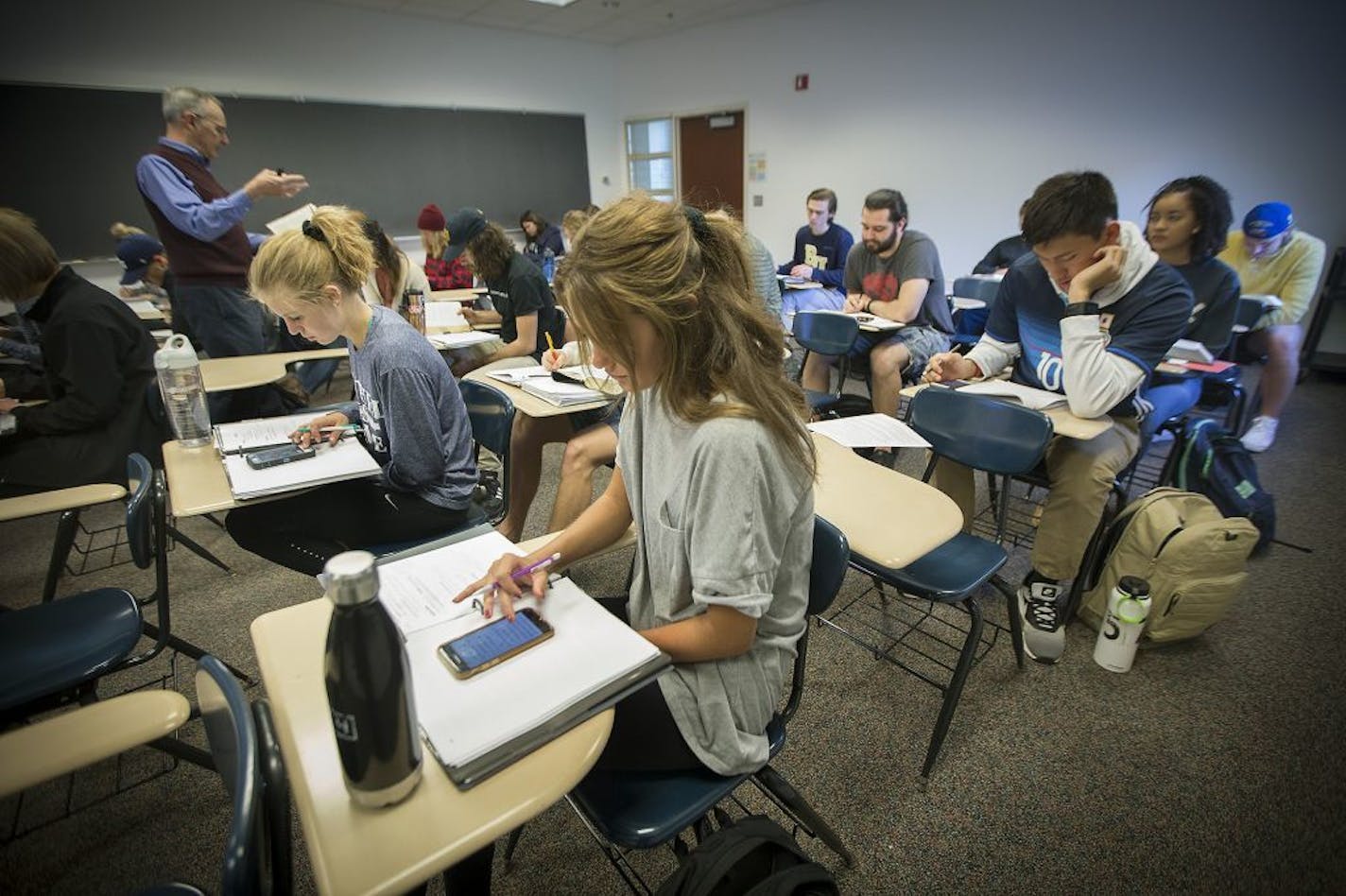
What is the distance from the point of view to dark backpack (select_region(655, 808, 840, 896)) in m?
0.76

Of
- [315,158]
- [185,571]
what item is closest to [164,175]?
[185,571]

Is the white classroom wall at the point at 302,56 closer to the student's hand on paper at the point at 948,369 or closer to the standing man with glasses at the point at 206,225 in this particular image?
the standing man with glasses at the point at 206,225

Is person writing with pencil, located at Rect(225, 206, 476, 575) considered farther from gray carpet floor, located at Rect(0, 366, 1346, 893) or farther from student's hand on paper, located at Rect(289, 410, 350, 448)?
gray carpet floor, located at Rect(0, 366, 1346, 893)

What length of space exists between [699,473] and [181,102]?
10.3ft

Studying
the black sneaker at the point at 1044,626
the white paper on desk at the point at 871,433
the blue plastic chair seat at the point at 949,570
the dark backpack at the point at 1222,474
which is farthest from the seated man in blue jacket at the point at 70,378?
the dark backpack at the point at 1222,474

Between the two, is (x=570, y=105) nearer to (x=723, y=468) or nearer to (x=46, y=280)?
(x=46, y=280)

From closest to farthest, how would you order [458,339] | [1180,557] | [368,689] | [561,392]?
[368,689] → [1180,557] → [561,392] → [458,339]

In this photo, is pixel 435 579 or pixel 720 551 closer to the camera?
pixel 720 551

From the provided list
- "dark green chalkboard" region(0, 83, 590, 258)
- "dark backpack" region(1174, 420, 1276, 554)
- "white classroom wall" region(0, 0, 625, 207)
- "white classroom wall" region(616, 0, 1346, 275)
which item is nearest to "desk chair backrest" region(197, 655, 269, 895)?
"dark backpack" region(1174, 420, 1276, 554)

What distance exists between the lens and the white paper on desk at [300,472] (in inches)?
51.8

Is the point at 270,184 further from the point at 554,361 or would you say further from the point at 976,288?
the point at 976,288

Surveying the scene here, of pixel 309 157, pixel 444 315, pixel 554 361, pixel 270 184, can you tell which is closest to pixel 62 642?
pixel 554 361

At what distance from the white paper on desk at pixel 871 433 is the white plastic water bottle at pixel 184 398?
1.70 metres

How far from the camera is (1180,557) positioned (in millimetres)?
1736
